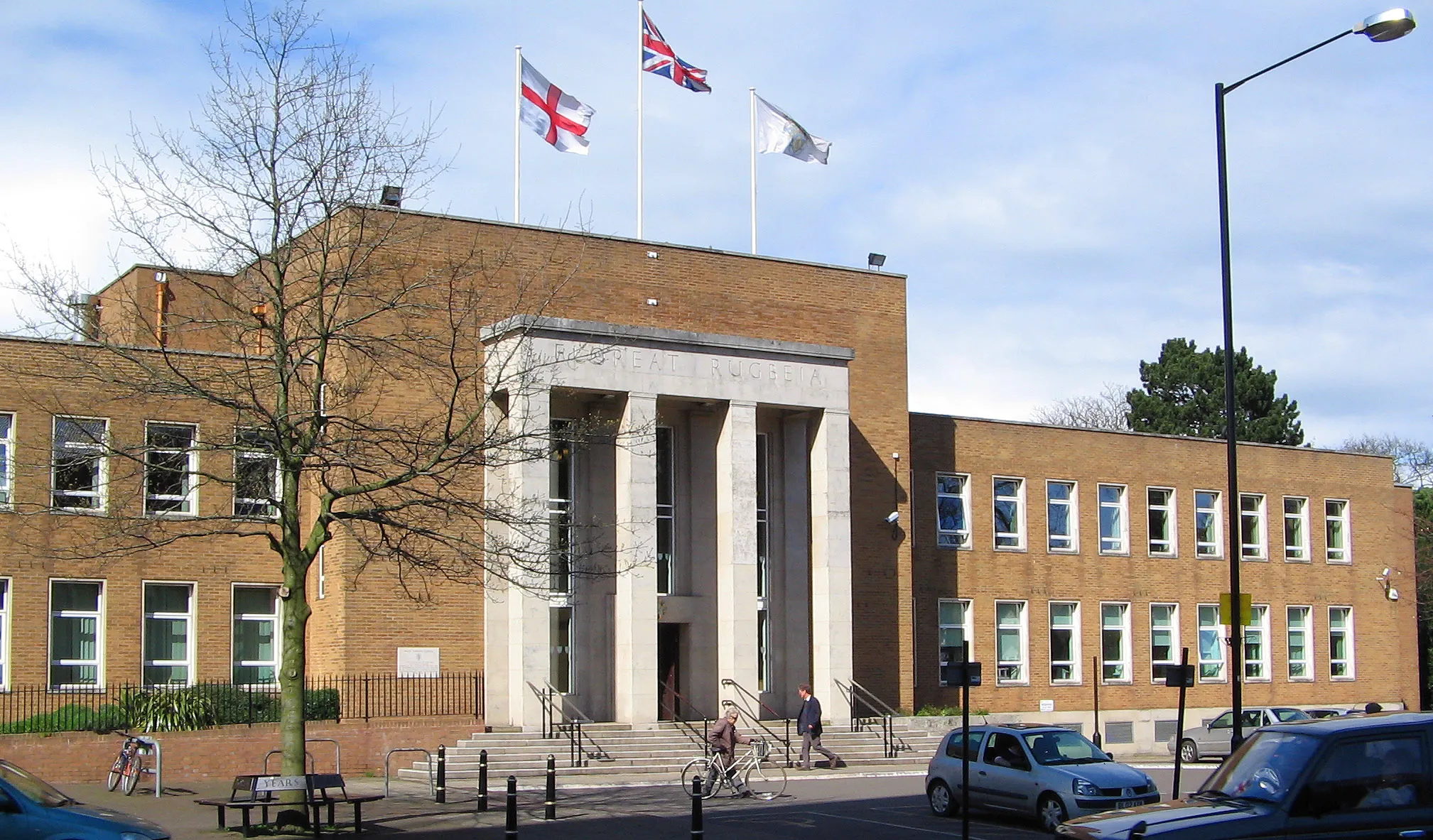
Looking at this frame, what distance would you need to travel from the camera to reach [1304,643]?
4769 centimetres

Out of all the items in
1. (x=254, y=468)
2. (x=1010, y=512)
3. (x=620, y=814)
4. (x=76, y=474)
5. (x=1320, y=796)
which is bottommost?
(x=620, y=814)

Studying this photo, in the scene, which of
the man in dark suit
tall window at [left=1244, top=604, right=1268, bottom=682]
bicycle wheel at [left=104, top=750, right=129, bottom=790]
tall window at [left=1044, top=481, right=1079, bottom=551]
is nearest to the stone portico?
the man in dark suit

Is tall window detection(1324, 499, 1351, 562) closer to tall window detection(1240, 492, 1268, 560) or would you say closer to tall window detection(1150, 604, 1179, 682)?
tall window detection(1240, 492, 1268, 560)

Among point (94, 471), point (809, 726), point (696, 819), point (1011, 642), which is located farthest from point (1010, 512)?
point (696, 819)

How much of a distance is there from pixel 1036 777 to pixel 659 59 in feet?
70.6

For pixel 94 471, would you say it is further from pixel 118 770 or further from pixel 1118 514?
pixel 1118 514

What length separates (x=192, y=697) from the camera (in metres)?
28.3

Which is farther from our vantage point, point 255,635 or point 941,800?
point 255,635

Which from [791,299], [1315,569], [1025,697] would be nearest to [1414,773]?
[791,299]

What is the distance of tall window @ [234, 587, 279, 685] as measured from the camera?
32.6m

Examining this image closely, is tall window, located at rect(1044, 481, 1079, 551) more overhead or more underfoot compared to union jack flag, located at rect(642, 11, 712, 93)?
more underfoot

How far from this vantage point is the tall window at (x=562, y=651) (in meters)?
A: 33.2

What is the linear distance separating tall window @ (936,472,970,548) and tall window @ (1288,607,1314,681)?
12662 mm

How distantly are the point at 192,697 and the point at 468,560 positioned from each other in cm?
973
